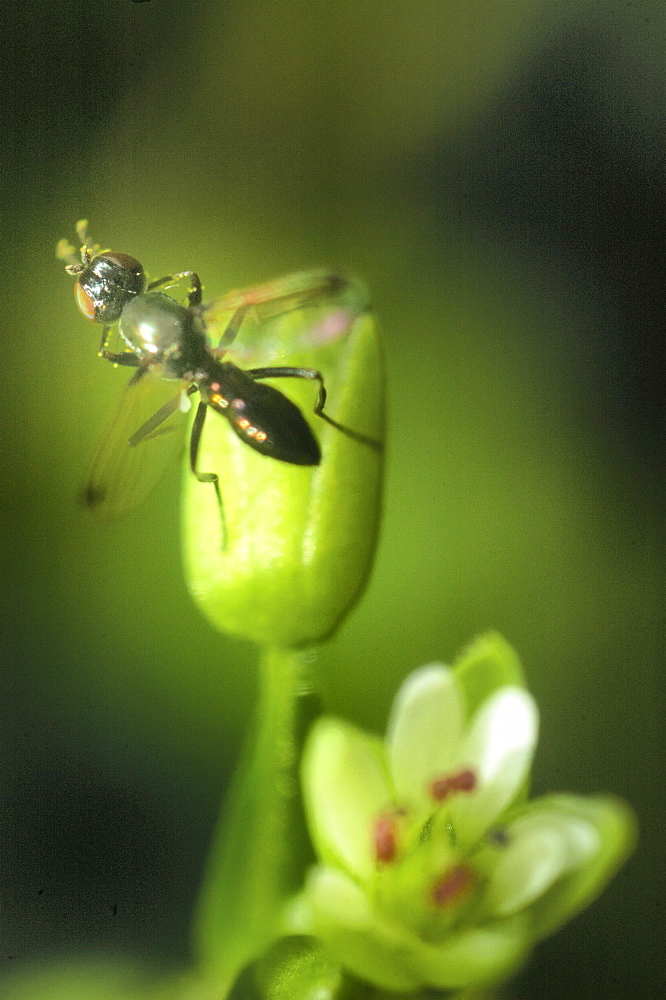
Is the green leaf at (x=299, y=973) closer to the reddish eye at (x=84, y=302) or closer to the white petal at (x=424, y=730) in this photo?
the white petal at (x=424, y=730)

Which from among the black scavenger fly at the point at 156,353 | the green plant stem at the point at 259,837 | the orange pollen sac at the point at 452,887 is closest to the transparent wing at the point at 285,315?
the black scavenger fly at the point at 156,353

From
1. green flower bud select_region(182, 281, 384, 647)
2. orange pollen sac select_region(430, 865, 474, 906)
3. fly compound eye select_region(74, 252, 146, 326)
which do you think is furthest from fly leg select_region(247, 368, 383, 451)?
orange pollen sac select_region(430, 865, 474, 906)

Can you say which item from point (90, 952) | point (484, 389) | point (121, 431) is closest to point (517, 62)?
point (484, 389)

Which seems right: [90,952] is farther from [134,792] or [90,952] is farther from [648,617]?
[648,617]

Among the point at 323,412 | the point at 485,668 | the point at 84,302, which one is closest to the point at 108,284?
the point at 84,302

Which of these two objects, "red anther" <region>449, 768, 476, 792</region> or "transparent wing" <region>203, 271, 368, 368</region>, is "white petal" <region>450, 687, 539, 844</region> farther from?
"transparent wing" <region>203, 271, 368, 368</region>
